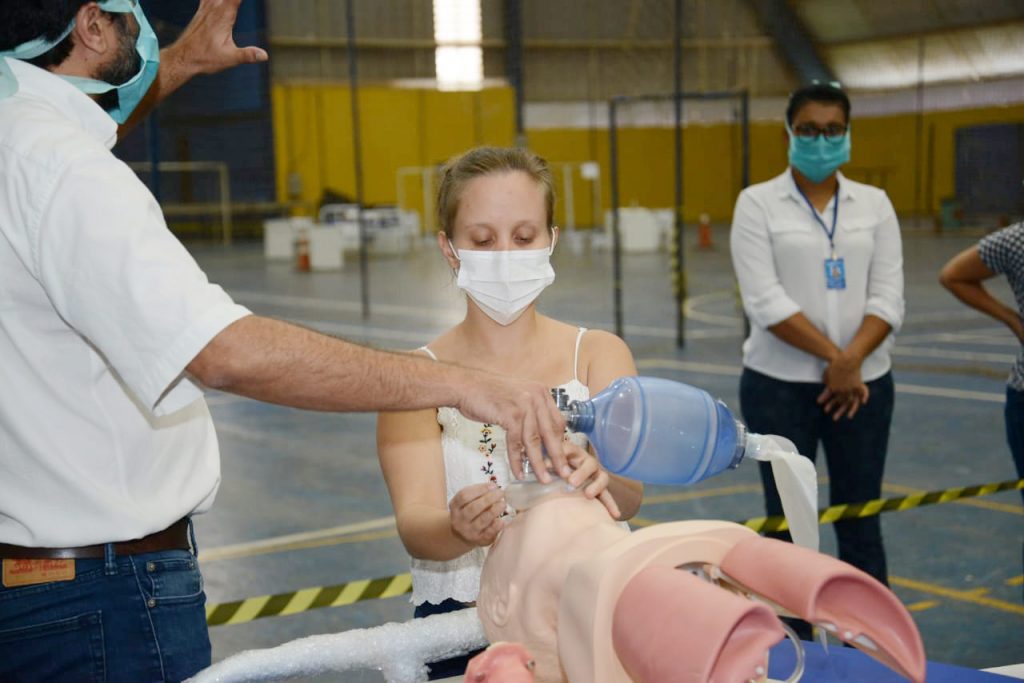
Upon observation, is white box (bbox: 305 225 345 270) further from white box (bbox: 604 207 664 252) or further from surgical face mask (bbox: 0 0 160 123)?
surgical face mask (bbox: 0 0 160 123)

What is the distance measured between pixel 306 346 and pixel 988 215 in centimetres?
2427

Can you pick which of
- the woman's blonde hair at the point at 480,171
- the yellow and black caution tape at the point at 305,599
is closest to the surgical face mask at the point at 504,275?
the woman's blonde hair at the point at 480,171

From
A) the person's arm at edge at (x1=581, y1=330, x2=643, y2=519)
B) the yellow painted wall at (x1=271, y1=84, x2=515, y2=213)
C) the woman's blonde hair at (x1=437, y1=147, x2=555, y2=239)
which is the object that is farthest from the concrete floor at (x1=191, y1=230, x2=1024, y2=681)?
the yellow painted wall at (x1=271, y1=84, x2=515, y2=213)

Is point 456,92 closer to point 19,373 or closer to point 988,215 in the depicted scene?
point 988,215

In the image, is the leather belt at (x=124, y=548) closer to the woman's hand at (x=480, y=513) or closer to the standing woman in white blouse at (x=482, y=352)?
the standing woman in white blouse at (x=482, y=352)

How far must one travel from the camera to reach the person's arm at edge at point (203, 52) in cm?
247

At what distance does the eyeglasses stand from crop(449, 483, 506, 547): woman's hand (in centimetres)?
277

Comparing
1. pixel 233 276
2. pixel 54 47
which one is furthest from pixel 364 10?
pixel 54 47

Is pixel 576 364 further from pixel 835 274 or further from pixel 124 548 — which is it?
pixel 835 274

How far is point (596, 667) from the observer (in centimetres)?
126

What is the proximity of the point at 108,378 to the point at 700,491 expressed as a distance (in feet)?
16.7

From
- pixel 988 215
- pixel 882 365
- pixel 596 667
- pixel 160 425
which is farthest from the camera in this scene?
pixel 988 215

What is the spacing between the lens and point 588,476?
1.64m

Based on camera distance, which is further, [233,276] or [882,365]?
[233,276]
